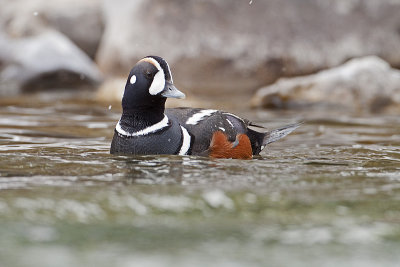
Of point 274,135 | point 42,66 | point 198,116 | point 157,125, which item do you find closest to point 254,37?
point 42,66

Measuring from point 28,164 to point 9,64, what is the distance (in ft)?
25.4

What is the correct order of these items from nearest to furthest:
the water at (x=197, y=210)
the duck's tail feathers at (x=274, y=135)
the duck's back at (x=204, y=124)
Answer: the water at (x=197, y=210), the duck's back at (x=204, y=124), the duck's tail feathers at (x=274, y=135)

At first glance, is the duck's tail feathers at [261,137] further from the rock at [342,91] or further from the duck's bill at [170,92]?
the rock at [342,91]

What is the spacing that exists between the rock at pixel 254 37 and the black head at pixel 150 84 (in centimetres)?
720

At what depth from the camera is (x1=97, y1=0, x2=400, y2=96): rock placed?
12.6 metres

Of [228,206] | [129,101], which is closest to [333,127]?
[129,101]

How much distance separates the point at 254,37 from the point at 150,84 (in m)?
7.74

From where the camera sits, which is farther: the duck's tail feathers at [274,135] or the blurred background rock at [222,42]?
the blurred background rock at [222,42]

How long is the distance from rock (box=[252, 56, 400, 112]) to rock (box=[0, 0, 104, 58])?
5.20 m

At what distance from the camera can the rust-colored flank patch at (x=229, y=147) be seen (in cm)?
533

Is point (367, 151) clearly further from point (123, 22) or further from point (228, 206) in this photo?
point (123, 22)

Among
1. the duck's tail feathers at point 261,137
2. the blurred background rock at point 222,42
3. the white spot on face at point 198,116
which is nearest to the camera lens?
the white spot on face at point 198,116

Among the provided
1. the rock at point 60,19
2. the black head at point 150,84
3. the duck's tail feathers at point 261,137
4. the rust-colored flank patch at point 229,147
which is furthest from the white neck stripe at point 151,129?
the rock at point 60,19

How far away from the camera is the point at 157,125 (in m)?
5.22
